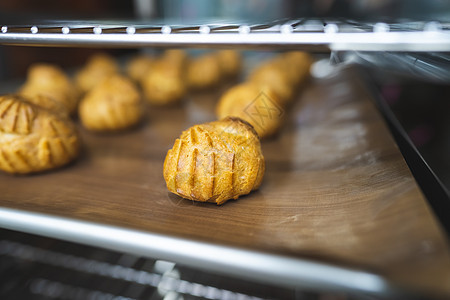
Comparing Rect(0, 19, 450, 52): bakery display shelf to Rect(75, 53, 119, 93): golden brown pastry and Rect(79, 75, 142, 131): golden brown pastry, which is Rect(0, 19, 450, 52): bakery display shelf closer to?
Rect(79, 75, 142, 131): golden brown pastry

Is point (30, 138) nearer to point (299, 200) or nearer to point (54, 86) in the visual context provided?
point (54, 86)

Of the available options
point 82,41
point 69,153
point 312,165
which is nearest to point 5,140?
point 69,153

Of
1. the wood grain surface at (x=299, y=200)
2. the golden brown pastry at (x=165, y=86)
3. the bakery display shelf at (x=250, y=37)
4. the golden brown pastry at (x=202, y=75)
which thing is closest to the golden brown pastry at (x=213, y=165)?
the wood grain surface at (x=299, y=200)

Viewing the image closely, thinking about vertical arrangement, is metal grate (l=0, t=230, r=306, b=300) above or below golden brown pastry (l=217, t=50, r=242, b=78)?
below

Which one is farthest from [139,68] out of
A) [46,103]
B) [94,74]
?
[46,103]

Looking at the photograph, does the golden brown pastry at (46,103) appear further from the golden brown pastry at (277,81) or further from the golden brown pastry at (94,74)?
the golden brown pastry at (277,81)

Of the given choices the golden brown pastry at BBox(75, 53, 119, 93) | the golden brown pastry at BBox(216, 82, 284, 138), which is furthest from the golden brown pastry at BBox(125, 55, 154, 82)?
the golden brown pastry at BBox(216, 82, 284, 138)
